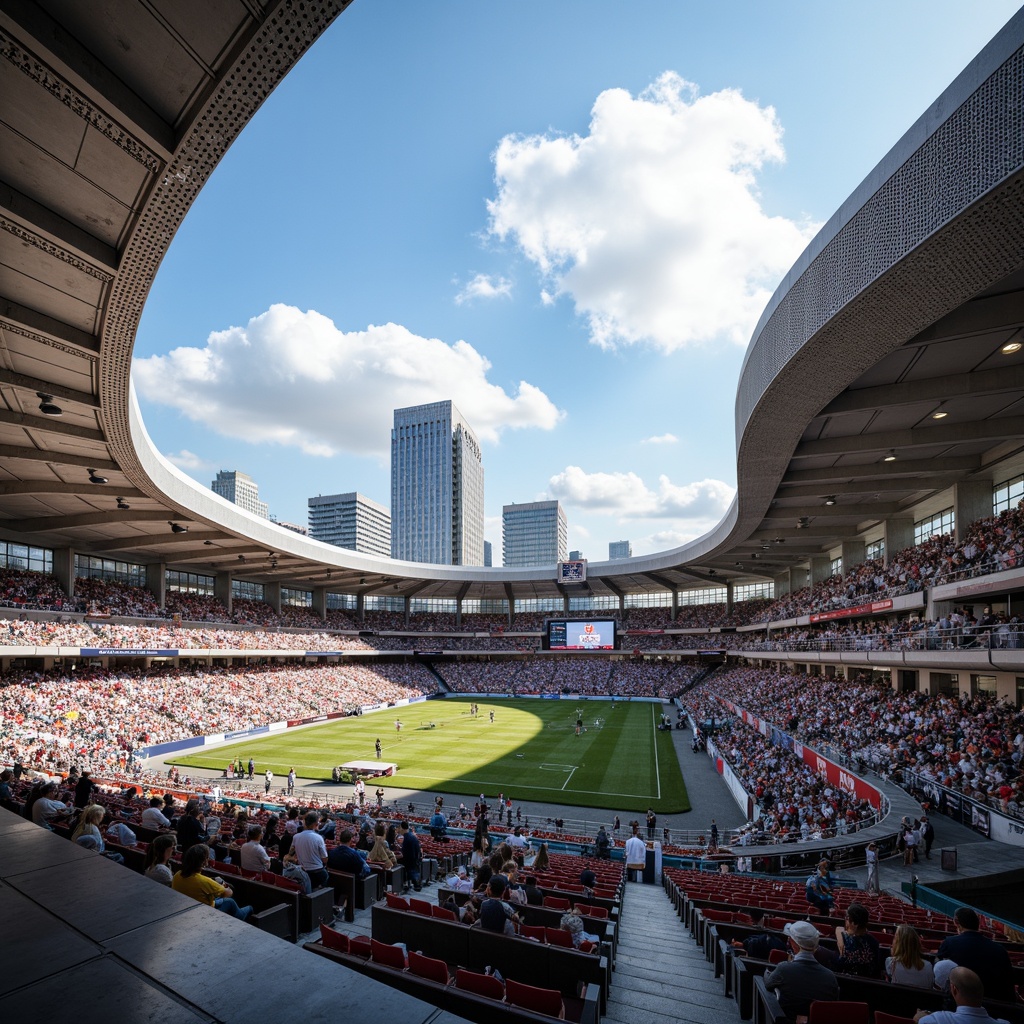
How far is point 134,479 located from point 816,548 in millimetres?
43467

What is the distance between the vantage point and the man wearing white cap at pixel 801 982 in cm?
500

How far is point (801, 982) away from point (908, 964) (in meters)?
1.32

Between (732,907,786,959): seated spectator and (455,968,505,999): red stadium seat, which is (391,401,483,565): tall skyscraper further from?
(455,968,505,999): red stadium seat

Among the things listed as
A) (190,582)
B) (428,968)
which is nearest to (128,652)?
(190,582)

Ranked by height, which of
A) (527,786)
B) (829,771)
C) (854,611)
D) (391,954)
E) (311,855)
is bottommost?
(527,786)

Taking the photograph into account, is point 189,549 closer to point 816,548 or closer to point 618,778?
point 618,778

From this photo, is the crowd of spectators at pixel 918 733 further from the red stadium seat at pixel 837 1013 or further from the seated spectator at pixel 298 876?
the seated spectator at pixel 298 876

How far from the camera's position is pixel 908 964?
5.57 metres

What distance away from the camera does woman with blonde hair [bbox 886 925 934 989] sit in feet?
18.1

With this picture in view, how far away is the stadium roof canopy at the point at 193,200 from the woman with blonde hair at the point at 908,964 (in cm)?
1032

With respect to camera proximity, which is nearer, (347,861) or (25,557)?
(347,861)

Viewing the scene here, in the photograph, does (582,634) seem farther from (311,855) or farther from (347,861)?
(311,855)

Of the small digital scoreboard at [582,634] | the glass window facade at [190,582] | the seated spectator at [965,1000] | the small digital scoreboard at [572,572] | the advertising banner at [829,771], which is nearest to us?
the seated spectator at [965,1000]

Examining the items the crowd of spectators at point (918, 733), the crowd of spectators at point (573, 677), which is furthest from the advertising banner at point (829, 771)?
the crowd of spectators at point (573, 677)
